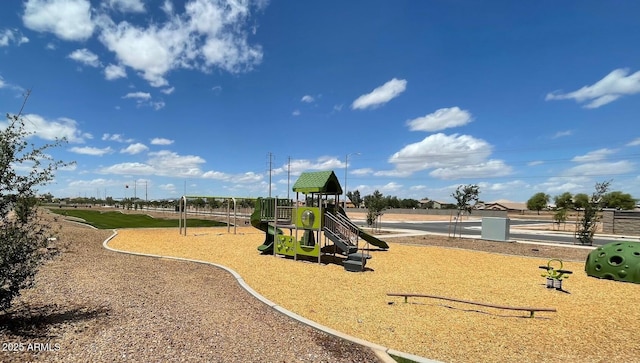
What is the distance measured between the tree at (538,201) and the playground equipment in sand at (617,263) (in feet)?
326

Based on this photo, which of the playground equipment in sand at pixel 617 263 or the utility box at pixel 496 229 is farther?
the utility box at pixel 496 229

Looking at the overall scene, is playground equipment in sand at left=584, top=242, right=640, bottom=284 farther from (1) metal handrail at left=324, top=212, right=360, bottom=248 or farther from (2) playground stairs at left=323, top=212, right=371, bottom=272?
(1) metal handrail at left=324, top=212, right=360, bottom=248

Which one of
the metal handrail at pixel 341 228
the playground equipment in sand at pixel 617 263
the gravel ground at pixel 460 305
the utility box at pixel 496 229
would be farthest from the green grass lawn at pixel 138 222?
the playground equipment in sand at pixel 617 263

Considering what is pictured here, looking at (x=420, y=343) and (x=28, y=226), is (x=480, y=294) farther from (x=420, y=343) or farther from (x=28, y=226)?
(x=28, y=226)

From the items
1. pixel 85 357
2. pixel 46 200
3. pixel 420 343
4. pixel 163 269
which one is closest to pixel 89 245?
pixel 163 269

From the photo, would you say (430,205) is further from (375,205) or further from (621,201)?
(375,205)

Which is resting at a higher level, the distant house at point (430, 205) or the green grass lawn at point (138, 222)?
the green grass lawn at point (138, 222)

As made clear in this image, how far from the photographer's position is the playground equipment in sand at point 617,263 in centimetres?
1052

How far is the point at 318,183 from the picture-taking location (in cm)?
1346

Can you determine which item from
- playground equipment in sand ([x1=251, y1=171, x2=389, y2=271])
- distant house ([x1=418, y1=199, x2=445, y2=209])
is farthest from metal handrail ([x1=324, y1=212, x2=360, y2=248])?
distant house ([x1=418, y1=199, x2=445, y2=209])

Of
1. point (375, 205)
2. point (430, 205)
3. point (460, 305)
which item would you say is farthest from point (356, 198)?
point (460, 305)

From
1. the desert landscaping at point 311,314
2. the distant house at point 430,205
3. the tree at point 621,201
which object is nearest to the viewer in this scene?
the desert landscaping at point 311,314

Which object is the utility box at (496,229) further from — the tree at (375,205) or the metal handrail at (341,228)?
the metal handrail at (341,228)

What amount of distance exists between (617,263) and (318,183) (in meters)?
10.9
